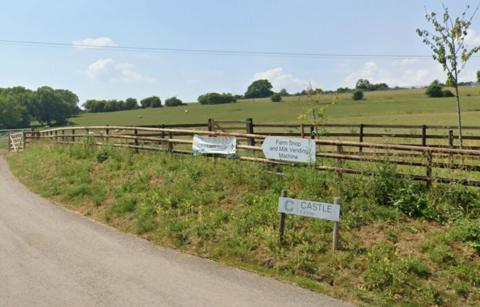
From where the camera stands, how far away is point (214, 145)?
10828 millimetres

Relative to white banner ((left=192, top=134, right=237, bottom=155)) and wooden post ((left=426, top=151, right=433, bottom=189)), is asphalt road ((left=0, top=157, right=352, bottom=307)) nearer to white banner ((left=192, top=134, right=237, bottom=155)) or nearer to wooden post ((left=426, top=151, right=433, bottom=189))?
wooden post ((left=426, top=151, right=433, bottom=189))

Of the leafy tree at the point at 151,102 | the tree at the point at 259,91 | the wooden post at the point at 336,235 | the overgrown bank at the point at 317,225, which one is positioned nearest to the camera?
the overgrown bank at the point at 317,225

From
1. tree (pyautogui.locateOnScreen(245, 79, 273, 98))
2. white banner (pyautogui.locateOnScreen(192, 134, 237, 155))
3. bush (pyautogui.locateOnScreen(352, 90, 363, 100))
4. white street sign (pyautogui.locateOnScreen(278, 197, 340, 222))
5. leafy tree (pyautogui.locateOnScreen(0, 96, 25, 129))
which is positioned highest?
tree (pyautogui.locateOnScreen(245, 79, 273, 98))

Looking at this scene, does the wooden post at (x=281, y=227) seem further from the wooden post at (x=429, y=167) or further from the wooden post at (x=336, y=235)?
the wooden post at (x=429, y=167)

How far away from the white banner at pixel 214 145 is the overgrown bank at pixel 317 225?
345mm

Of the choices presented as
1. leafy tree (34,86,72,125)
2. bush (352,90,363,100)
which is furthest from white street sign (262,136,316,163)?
leafy tree (34,86,72,125)

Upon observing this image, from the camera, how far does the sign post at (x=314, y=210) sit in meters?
6.09

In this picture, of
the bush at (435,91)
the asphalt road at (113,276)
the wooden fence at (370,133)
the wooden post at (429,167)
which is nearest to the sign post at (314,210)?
the asphalt road at (113,276)

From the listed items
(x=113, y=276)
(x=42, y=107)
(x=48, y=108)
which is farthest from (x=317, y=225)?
(x=42, y=107)

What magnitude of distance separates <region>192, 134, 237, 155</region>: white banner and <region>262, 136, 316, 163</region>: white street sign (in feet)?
4.42

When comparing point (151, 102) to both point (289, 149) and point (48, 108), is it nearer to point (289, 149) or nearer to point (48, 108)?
point (48, 108)

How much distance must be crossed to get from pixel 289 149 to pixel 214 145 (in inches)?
105

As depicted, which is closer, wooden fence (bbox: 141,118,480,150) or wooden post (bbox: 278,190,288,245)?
wooden post (bbox: 278,190,288,245)

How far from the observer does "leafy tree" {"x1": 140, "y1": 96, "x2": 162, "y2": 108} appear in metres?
107
